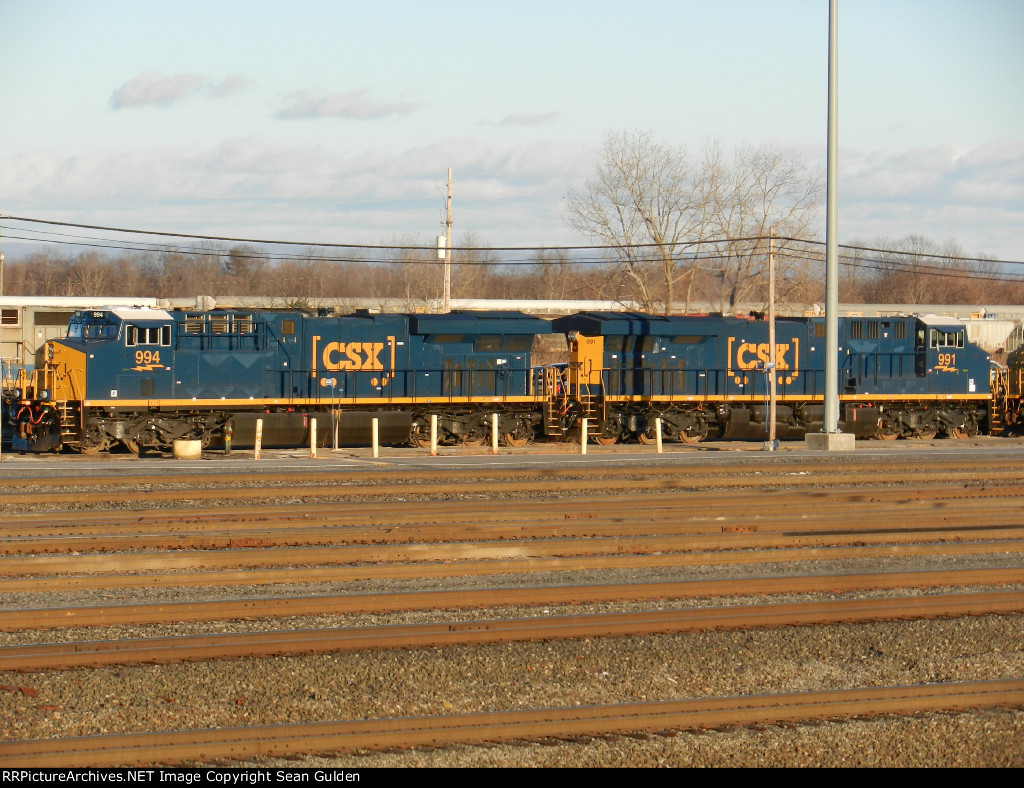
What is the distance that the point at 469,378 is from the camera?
1066 inches

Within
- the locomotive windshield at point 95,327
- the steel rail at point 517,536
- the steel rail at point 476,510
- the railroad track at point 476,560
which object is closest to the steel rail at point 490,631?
the railroad track at point 476,560

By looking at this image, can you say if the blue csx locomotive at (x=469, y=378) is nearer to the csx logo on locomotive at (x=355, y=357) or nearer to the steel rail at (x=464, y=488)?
the csx logo on locomotive at (x=355, y=357)

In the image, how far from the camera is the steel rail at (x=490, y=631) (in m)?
7.30

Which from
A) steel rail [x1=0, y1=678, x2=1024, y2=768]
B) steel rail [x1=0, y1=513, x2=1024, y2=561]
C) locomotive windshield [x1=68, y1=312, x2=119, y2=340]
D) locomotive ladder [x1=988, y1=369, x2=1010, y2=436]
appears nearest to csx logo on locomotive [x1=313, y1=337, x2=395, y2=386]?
locomotive windshield [x1=68, y1=312, x2=119, y2=340]

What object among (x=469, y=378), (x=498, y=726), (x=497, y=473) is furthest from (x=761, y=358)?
(x=498, y=726)

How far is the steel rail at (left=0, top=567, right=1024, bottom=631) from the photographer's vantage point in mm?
8281

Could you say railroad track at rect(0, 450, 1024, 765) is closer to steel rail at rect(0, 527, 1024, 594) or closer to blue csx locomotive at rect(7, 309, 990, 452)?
steel rail at rect(0, 527, 1024, 594)

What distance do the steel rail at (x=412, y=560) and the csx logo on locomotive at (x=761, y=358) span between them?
17.9 m

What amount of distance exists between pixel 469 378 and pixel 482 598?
18.2m

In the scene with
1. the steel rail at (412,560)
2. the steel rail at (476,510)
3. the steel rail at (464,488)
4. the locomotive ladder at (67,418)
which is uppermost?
the locomotive ladder at (67,418)

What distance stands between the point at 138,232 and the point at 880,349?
25.6 meters

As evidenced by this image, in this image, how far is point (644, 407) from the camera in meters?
28.7

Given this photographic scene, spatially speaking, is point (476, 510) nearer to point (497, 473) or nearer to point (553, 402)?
point (497, 473)

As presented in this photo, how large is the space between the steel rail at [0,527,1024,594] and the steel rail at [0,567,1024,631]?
2.80 feet
